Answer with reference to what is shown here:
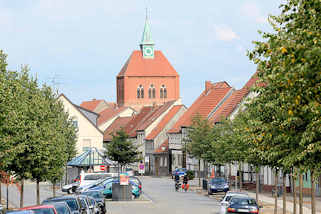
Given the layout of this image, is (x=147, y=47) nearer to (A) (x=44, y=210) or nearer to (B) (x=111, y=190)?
(B) (x=111, y=190)

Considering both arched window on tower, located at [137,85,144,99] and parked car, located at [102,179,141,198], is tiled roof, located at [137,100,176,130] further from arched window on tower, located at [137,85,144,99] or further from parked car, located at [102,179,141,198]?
parked car, located at [102,179,141,198]

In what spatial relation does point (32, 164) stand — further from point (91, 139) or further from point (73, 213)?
point (91, 139)

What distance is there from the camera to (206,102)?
84.2 meters

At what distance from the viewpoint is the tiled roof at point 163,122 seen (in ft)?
339

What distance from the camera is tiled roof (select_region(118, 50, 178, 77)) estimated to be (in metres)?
173

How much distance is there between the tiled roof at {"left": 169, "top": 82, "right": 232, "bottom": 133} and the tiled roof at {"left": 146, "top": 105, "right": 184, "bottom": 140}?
33.0ft

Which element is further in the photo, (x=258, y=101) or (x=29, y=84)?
(x=29, y=84)

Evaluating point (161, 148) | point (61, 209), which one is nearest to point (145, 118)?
point (161, 148)

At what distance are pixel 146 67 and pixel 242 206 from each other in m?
144

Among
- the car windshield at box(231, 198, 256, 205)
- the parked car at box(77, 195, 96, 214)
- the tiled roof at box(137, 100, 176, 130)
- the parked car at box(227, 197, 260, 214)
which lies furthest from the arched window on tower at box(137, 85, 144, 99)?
the parked car at box(77, 195, 96, 214)

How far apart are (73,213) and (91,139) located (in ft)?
235

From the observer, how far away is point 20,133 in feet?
97.3

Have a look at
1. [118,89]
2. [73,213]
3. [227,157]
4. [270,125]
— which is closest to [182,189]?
[227,157]

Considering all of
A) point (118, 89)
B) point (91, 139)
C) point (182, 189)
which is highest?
point (118, 89)
